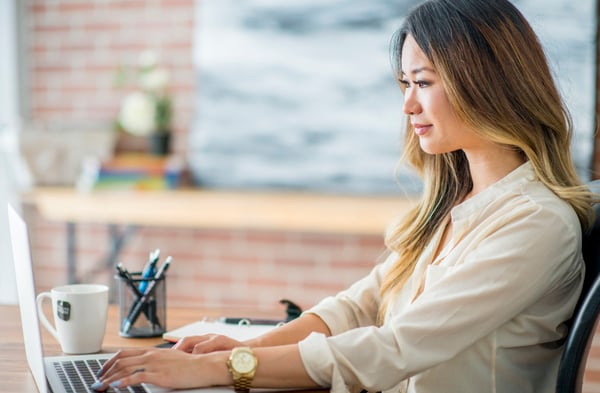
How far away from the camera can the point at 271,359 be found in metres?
1.19

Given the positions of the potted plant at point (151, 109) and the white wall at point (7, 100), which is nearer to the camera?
the potted plant at point (151, 109)

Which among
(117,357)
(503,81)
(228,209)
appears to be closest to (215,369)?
(117,357)

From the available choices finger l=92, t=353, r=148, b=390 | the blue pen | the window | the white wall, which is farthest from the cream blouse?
the white wall

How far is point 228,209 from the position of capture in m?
3.10

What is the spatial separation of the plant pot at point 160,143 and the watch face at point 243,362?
2556 mm

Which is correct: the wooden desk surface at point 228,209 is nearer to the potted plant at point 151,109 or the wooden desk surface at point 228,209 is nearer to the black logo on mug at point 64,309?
the potted plant at point 151,109

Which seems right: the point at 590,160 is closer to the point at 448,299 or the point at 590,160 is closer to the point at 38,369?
the point at 448,299

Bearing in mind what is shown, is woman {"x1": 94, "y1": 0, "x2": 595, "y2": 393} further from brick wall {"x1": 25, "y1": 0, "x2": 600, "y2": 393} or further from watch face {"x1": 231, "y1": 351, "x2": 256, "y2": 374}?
brick wall {"x1": 25, "y1": 0, "x2": 600, "y2": 393}

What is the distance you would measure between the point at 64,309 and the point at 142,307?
7.3 inches

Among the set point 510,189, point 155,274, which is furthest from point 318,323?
point 510,189

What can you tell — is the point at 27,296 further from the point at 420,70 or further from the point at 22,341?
the point at 420,70

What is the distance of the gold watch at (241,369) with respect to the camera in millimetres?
1164

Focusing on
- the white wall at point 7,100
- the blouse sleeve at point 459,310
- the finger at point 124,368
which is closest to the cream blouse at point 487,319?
the blouse sleeve at point 459,310

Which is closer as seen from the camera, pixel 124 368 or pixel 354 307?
pixel 124 368
